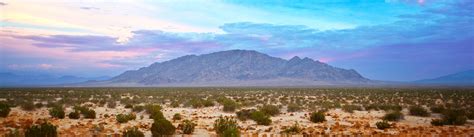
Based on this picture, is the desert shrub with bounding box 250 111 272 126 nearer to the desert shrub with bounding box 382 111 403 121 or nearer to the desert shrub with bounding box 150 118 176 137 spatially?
the desert shrub with bounding box 150 118 176 137

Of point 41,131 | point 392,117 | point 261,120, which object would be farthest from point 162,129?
point 392,117

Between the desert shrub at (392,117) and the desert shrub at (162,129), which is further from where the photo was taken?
the desert shrub at (392,117)

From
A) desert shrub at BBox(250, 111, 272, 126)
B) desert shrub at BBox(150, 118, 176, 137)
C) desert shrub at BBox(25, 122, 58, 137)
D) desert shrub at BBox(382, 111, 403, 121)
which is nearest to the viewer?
desert shrub at BBox(25, 122, 58, 137)

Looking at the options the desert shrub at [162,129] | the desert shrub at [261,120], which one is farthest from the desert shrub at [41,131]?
the desert shrub at [261,120]

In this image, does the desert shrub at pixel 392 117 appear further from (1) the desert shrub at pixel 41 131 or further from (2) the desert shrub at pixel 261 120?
(1) the desert shrub at pixel 41 131

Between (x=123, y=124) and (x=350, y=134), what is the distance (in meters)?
9.01

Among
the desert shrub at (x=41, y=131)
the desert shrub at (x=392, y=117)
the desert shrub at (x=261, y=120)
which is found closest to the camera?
the desert shrub at (x=41, y=131)

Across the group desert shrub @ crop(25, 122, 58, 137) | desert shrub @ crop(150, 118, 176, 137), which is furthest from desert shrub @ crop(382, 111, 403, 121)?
desert shrub @ crop(25, 122, 58, 137)

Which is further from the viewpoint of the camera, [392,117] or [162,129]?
[392,117]

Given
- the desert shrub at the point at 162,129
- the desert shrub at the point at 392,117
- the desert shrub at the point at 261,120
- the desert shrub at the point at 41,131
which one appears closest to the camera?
the desert shrub at the point at 41,131

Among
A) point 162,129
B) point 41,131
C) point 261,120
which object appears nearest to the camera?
point 41,131

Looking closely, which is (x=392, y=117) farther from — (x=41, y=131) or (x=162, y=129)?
(x=41, y=131)

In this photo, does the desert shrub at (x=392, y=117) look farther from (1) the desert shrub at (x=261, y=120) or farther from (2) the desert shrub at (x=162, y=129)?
(2) the desert shrub at (x=162, y=129)

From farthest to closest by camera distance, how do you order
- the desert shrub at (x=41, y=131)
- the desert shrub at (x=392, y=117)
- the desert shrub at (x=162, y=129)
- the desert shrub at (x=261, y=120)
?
1. the desert shrub at (x=392, y=117)
2. the desert shrub at (x=261, y=120)
3. the desert shrub at (x=162, y=129)
4. the desert shrub at (x=41, y=131)
